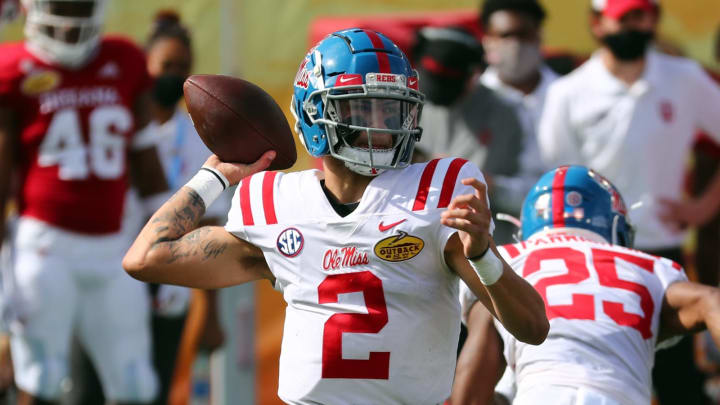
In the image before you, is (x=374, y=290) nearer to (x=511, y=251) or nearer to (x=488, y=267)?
(x=488, y=267)

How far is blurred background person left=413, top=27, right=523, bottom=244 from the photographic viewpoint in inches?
238

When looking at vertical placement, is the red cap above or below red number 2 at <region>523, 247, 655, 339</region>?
above

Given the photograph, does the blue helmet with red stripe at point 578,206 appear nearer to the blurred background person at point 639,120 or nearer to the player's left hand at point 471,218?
the player's left hand at point 471,218

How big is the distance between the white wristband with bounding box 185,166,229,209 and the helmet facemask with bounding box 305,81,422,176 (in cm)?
36

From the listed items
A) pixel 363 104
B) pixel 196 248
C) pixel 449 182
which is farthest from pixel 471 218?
pixel 196 248

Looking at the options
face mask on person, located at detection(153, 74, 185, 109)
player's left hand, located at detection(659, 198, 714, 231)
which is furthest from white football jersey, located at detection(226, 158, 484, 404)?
face mask on person, located at detection(153, 74, 185, 109)

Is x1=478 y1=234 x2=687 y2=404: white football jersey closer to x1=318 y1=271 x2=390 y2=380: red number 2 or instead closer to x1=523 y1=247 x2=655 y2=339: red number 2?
x1=523 y1=247 x2=655 y2=339: red number 2

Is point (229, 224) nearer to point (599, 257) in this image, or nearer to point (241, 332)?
point (599, 257)

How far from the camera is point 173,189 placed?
6.48m

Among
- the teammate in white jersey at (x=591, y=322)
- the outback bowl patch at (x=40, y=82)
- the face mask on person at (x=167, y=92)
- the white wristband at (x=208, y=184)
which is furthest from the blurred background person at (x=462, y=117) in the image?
the white wristband at (x=208, y=184)

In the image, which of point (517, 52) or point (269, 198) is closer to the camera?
point (269, 198)

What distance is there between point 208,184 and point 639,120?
314 cm

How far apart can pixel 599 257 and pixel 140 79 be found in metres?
2.86

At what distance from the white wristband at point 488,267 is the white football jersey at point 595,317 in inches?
25.8
